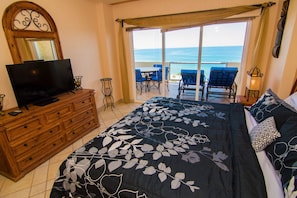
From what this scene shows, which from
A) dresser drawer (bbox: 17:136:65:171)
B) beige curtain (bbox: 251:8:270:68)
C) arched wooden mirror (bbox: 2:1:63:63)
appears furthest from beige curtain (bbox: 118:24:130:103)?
beige curtain (bbox: 251:8:270:68)

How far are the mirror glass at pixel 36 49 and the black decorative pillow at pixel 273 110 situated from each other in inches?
123

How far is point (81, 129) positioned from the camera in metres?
2.76

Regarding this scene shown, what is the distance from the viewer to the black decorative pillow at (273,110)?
4.50ft

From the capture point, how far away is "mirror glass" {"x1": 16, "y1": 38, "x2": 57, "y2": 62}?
2.22 meters

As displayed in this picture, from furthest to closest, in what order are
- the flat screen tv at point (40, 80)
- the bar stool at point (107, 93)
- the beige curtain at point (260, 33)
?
the bar stool at point (107, 93) < the beige curtain at point (260, 33) < the flat screen tv at point (40, 80)

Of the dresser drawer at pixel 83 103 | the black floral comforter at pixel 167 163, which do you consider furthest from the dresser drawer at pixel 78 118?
the black floral comforter at pixel 167 163

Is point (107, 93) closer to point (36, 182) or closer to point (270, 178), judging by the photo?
point (36, 182)

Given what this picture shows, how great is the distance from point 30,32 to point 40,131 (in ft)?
4.82

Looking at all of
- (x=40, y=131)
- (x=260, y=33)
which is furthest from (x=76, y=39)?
(x=260, y=33)

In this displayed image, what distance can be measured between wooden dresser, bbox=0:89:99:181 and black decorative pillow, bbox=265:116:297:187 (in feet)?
8.42

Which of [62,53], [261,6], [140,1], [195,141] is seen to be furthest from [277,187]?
[140,1]

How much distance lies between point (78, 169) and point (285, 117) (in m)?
1.80

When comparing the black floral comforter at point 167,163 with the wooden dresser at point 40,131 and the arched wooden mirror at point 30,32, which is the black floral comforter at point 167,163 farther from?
the arched wooden mirror at point 30,32

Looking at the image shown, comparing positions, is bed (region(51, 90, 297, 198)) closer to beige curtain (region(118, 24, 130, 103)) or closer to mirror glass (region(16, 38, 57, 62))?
mirror glass (region(16, 38, 57, 62))
